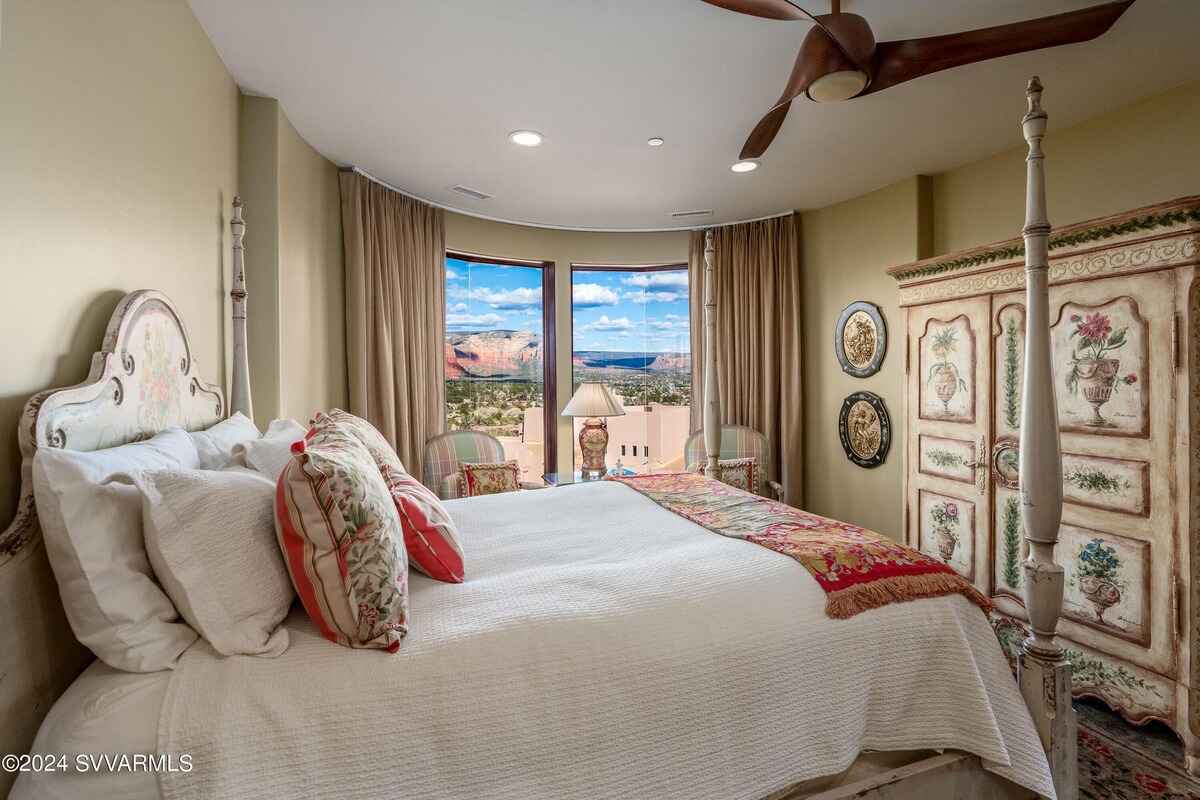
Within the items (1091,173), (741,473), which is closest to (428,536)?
(741,473)

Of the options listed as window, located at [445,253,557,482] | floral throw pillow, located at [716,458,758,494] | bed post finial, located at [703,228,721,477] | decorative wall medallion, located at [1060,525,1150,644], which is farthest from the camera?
window, located at [445,253,557,482]

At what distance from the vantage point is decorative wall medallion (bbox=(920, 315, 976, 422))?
281 centimetres

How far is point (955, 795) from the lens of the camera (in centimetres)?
140

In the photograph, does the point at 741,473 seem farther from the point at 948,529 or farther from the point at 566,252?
the point at 566,252

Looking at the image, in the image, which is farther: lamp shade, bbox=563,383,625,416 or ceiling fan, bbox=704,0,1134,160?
lamp shade, bbox=563,383,625,416

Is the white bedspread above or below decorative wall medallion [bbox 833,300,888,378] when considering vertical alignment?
below

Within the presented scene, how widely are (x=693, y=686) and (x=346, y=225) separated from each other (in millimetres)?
3285

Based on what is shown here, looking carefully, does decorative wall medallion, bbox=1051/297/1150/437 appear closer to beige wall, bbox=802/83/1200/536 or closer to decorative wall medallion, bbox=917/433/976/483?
decorative wall medallion, bbox=917/433/976/483

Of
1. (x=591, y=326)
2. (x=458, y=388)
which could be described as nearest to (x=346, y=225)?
(x=458, y=388)

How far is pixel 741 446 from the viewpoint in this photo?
14.3 feet

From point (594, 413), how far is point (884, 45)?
2622 millimetres

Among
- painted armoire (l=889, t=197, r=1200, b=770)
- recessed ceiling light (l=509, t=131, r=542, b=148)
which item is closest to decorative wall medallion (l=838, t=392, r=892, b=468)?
painted armoire (l=889, t=197, r=1200, b=770)

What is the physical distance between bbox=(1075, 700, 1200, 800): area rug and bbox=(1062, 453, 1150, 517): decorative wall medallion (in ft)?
2.82

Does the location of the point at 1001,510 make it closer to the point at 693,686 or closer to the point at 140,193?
the point at 693,686
